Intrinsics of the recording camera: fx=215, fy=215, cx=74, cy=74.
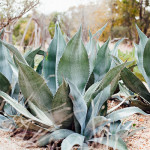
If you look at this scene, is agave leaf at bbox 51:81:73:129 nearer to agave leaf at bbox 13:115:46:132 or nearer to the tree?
agave leaf at bbox 13:115:46:132

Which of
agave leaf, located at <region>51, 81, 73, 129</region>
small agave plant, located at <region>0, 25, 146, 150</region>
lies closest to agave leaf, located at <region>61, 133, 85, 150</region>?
small agave plant, located at <region>0, 25, 146, 150</region>

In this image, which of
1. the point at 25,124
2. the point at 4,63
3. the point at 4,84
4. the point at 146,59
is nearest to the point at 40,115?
the point at 25,124

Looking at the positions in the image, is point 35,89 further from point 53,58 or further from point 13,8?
point 13,8

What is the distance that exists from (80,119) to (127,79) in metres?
0.62

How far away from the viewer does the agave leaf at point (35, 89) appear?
3.48ft

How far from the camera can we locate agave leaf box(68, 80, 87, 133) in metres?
1.02

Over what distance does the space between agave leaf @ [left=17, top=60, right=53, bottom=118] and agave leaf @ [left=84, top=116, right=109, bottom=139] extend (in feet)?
0.71

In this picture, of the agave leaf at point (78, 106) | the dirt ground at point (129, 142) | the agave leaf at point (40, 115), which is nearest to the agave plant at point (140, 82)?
the dirt ground at point (129, 142)

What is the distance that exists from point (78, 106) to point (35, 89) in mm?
238

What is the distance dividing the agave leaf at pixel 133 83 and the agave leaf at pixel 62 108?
0.60 m

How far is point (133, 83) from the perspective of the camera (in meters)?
1.58

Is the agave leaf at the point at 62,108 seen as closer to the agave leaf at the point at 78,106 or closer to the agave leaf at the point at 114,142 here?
the agave leaf at the point at 78,106

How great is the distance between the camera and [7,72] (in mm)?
1533

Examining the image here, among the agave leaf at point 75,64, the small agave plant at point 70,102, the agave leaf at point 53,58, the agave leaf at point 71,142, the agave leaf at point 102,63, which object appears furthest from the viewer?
the agave leaf at point 102,63
